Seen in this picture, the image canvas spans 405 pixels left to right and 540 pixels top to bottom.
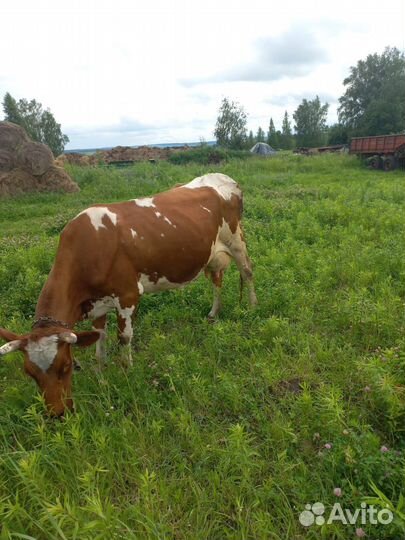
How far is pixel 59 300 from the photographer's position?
3.38 meters

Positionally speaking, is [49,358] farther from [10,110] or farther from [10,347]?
[10,110]

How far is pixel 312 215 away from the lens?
8.48 m

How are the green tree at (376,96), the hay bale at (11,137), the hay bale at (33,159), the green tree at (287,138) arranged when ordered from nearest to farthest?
the hay bale at (33,159), the hay bale at (11,137), the green tree at (376,96), the green tree at (287,138)

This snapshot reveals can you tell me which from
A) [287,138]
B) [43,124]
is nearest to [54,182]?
[43,124]

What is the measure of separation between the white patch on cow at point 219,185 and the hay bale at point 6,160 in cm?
1203

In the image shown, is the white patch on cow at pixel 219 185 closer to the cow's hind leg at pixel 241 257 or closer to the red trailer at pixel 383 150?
the cow's hind leg at pixel 241 257

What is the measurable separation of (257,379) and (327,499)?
4.20ft

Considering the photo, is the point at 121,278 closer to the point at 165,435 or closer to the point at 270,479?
the point at 165,435

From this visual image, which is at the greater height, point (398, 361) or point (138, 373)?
point (398, 361)

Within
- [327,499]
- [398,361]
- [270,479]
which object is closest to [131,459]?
[270,479]

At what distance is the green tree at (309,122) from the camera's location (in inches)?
2509

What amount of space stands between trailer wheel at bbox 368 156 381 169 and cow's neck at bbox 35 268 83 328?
20.4 m

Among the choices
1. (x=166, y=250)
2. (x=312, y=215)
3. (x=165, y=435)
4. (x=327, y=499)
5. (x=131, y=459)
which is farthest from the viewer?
(x=312, y=215)

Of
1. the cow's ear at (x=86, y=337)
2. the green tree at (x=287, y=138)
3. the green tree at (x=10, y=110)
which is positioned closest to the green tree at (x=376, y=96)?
the green tree at (x=287, y=138)
